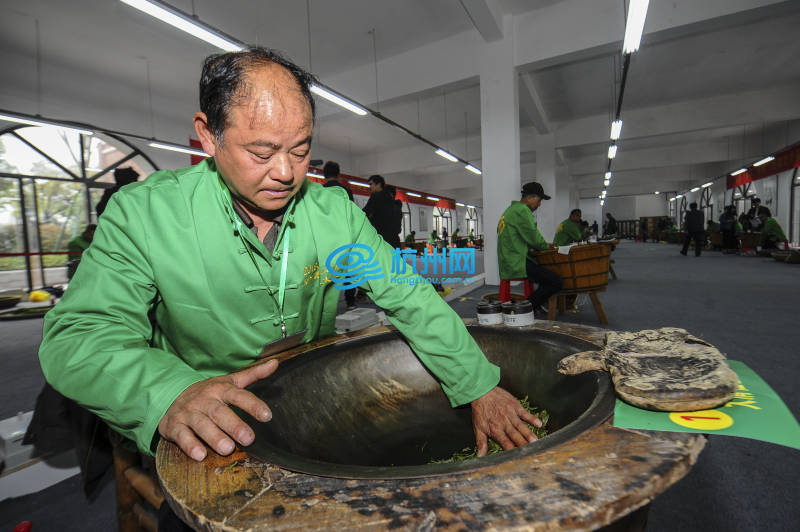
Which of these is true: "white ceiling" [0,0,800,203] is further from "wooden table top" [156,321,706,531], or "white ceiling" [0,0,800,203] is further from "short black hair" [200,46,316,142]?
"wooden table top" [156,321,706,531]

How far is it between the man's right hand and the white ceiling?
5712 millimetres

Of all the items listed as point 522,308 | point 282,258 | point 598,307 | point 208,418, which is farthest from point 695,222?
point 208,418

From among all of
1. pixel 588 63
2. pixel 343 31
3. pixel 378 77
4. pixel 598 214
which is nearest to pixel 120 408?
pixel 343 31

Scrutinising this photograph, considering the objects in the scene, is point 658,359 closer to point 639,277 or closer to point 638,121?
point 639,277

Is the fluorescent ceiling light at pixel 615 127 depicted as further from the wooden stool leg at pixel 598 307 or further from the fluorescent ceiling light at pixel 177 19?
the fluorescent ceiling light at pixel 177 19

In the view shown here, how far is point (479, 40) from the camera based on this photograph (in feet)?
20.3

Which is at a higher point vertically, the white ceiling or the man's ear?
the white ceiling

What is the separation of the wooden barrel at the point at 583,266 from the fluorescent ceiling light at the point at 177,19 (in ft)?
11.3

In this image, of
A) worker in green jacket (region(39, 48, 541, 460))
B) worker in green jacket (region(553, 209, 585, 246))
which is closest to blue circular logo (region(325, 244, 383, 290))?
worker in green jacket (region(39, 48, 541, 460))

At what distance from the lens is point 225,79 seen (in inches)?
32.1

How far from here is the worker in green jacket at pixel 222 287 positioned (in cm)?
62

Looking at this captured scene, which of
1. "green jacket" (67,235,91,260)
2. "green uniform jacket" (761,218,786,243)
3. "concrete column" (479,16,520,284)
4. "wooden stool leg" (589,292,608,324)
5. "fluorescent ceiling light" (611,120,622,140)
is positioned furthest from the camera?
"green uniform jacket" (761,218,786,243)

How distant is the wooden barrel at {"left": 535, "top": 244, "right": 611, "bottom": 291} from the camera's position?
3404 mm

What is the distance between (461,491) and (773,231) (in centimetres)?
1332
